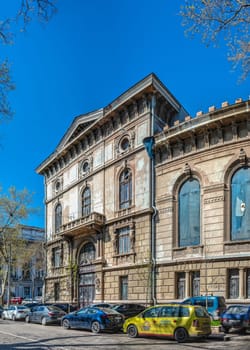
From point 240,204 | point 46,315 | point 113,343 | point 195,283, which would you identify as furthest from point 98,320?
point 240,204

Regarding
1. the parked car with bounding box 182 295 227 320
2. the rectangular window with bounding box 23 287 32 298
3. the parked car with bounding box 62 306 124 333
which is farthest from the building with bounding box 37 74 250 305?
the rectangular window with bounding box 23 287 32 298

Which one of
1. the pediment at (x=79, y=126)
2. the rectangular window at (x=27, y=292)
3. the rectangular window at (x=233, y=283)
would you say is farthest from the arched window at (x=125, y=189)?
the rectangular window at (x=27, y=292)

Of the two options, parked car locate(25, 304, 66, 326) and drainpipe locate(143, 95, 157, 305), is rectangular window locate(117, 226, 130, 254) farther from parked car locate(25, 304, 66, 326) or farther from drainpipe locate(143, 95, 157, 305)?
parked car locate(25, 304, 66, 326)

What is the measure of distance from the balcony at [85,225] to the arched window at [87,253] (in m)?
1.30

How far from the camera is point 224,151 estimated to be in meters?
28.3

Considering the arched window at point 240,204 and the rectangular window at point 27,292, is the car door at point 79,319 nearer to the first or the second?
the arched window at point 240,204

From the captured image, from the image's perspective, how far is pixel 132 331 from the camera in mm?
20672

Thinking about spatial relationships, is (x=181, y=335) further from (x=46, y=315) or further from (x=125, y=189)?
(x=125, y=189)

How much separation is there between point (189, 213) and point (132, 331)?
449 inches

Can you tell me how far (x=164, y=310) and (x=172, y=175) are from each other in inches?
538

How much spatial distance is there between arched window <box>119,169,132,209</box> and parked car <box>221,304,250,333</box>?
574 inches

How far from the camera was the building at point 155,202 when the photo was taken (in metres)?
27.5

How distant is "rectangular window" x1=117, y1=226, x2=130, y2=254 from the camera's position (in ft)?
113

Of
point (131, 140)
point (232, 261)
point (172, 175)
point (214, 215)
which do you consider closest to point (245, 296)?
point (232, 261)
